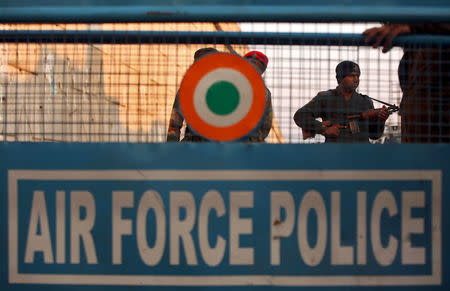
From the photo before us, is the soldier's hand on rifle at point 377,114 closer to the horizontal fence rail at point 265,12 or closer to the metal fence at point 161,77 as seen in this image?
the metal fence at point 161,77

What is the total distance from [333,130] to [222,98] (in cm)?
51

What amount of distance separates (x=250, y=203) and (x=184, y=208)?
0.25 m

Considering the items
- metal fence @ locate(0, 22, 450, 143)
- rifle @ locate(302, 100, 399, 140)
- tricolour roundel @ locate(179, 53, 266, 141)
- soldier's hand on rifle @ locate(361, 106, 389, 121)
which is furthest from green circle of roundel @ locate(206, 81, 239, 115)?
soldier's hand on rifle @ locate(361, 106, 389, 121)

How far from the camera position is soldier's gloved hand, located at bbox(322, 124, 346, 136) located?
8.74 feet

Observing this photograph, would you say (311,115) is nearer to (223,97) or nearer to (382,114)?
(382,114)

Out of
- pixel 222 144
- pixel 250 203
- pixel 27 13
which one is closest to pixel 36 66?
pixel 27 13

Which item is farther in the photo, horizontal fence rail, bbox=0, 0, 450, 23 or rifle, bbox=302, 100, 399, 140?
rifle, bbox=302, 100, 399, 140

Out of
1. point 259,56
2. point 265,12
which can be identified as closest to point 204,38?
point 259,56

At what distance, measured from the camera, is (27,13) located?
101 inches

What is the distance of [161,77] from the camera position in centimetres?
269

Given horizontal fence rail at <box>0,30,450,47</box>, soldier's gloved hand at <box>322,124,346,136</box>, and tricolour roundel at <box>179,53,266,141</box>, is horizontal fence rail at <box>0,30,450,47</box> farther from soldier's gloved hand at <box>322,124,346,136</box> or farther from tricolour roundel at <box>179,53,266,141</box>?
soldier's gloved hand at <box>322,124,346,136</box>

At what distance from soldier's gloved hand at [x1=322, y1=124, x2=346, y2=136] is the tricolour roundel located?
349 mm

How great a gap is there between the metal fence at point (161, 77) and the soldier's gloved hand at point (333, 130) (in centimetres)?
10

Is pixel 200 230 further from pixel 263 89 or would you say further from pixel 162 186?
pixel 263 89
